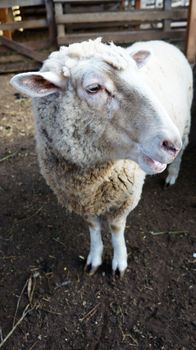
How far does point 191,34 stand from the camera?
5.67 metres

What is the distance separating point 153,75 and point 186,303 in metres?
1.82

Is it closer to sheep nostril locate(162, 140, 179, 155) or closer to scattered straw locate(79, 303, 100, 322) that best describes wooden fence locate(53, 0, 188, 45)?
scattered straw locate(79, 303, 100, 322)

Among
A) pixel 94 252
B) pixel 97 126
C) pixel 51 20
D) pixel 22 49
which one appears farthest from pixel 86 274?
pixel 51 20

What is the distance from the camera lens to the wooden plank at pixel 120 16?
251 inches

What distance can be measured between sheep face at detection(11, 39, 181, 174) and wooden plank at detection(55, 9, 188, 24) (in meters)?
4.78

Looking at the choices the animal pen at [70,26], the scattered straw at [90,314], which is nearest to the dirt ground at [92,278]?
the scattered straw at [90,314]

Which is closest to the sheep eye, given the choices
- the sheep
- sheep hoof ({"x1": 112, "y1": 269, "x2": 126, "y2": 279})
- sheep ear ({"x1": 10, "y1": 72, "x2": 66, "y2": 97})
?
the sheep

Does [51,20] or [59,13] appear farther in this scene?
[51,20]

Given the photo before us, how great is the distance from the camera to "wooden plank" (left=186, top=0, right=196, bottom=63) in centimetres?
544

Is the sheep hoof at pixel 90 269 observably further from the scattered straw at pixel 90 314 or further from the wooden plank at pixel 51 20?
the wooden plank at pixel 51 20

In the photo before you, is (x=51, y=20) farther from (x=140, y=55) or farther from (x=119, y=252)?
(x=119, y=252)

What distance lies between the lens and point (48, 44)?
6801mm

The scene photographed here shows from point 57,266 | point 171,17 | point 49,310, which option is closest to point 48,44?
point 171,17

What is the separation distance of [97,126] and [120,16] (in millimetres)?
5151
